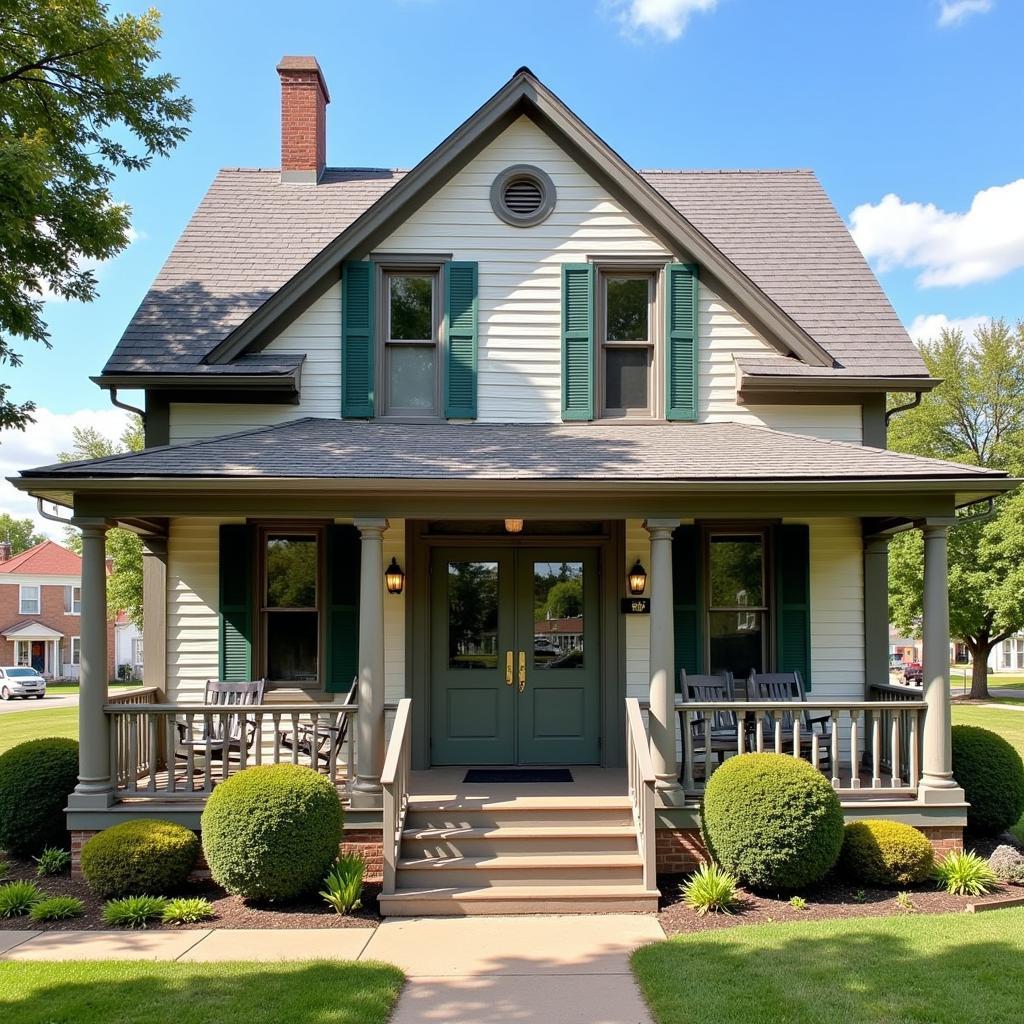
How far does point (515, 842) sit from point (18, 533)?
82692mm

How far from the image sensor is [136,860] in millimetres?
6758

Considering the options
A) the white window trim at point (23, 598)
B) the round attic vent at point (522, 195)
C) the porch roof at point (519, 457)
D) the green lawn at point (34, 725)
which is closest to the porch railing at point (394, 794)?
the porch roof at point (519, 457)

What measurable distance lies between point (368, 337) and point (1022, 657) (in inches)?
2593

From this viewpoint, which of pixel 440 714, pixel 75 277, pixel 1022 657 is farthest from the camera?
pixel 1022 657

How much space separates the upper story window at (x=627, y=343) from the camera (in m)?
9.59

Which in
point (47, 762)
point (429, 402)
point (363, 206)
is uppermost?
point (363, 206)

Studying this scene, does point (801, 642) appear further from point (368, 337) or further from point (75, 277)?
point (75, 277)

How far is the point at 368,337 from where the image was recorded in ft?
31.0

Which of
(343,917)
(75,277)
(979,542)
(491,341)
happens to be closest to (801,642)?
(491,341)

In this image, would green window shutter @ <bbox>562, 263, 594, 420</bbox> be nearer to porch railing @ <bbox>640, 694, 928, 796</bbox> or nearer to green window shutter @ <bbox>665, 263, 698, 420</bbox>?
green window shutter @ <bbox>665, 263, 698, 420</bbox>

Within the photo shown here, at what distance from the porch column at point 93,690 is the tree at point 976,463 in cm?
2879

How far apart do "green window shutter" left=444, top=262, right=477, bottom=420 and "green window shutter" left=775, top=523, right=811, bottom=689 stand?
3602mm

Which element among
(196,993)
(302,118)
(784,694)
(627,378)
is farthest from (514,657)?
(302,118)

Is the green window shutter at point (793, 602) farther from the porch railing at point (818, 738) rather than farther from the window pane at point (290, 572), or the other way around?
the window pane at point (290, 572)
